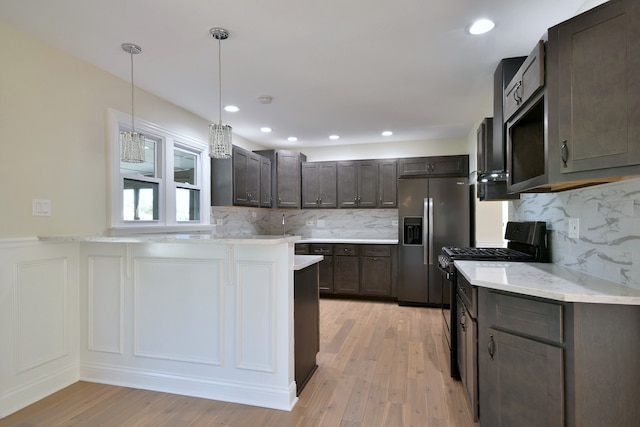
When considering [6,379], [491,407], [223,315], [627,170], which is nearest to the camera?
[627,170]

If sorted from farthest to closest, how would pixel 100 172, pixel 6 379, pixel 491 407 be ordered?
pixel 100 172
pixel 6 379
pixel 491 407

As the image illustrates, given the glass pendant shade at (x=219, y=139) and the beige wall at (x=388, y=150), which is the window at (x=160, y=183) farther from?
the beige wall at (x=388, y=150)

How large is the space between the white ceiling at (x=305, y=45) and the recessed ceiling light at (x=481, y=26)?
5cm

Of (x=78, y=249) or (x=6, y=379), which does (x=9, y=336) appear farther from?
(x=78, y=249)

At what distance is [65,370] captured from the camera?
253cm

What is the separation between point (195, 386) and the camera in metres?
2.38

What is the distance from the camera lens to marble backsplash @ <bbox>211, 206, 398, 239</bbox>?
5.64m

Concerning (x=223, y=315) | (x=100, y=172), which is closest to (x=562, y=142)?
(x=223, y=315)

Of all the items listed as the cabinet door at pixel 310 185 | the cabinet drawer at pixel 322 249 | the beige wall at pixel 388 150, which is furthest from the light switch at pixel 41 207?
the beige wall at pixel 388 150

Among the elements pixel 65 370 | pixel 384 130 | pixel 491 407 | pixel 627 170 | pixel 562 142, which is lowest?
pixel 65 370

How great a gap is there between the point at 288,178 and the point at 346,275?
6.10ft

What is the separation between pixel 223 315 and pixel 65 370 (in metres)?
1.35

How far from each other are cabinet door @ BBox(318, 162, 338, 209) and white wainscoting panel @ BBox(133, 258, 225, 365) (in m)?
3.39

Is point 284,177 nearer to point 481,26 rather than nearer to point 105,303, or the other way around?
point 105,303
